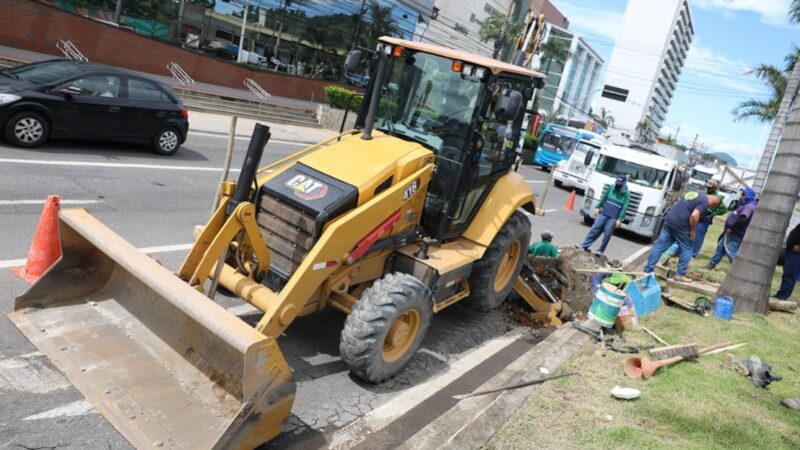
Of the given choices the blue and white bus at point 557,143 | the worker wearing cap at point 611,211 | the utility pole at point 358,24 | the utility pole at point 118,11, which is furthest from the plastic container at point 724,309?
the utility pole at point 358,24

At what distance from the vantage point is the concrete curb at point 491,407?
→ 4.27 m

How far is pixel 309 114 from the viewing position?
A: 25797 mm

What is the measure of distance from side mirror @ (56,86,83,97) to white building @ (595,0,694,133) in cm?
13093

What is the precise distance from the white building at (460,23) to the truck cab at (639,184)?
30554mm

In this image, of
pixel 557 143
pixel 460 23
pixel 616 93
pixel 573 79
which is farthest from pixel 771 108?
pixel 616 93

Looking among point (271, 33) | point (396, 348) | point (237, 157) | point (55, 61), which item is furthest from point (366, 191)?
point (271, 33)

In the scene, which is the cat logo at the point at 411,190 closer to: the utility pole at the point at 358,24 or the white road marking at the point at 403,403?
the white road marking at the point at 403,403

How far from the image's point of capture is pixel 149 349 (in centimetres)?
414

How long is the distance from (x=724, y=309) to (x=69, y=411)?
825 centimetres

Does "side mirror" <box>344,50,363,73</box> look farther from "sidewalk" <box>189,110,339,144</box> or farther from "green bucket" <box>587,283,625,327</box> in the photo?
"sidewalk" <box>189,110,339,144</box>

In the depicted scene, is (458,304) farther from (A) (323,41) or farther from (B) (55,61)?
(A) (323,41)

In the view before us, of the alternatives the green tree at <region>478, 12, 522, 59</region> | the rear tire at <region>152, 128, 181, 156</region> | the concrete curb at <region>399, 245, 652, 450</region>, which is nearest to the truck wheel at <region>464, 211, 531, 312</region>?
the concrete curb at <region>399, 245, 652, 450</region>

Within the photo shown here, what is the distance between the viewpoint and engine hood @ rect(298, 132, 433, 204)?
16.5ft

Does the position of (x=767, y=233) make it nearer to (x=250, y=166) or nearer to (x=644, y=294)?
(x=644, y=294)
